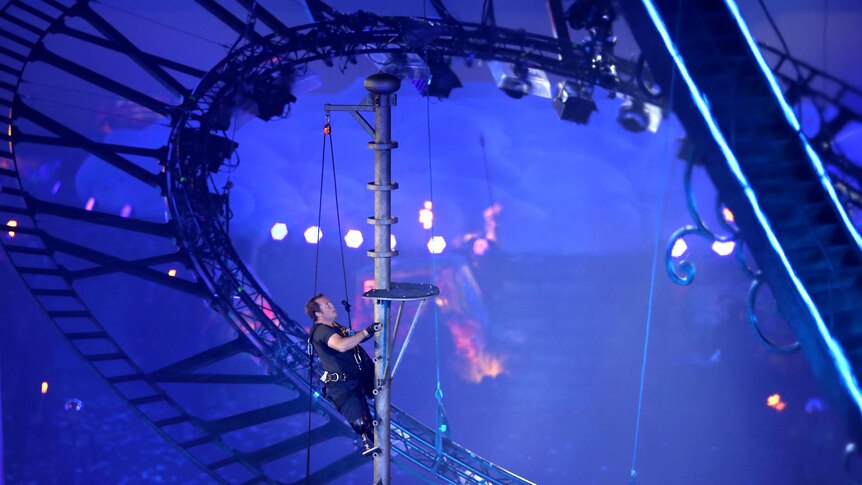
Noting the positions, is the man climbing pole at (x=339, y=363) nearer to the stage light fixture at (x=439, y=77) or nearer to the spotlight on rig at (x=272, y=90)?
the spotlight on rig at (x=272, y=90)

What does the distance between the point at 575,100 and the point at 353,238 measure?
31.3 ft

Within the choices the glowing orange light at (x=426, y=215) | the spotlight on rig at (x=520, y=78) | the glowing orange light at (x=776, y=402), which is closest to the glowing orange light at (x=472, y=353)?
the glowing orange light at (x=426, y=215)

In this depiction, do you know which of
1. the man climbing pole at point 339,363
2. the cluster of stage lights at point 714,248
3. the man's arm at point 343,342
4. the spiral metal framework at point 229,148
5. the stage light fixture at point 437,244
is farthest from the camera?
the stage light fixture at point 437,244

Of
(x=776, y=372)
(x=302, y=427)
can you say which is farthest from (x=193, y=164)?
(x=776, y=372)

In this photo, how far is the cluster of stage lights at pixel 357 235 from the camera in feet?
Result: 55.6

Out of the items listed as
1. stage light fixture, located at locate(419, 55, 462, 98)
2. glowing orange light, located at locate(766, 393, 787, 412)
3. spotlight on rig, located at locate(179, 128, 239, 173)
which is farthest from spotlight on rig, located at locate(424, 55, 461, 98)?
glowing orange light, located at locate(766, 393, 787, 412)

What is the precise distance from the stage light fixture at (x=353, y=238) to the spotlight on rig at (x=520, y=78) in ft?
28.4

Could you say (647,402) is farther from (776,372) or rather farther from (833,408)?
(833,408)

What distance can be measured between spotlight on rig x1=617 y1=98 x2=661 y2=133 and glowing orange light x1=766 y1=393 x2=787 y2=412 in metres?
10.5

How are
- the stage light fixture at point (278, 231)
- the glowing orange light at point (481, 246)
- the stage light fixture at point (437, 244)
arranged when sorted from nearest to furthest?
the stage light fixture at point (437, 244) < the stage light fixture at point (278, 231) < the glowing orange light at point (481, 246)

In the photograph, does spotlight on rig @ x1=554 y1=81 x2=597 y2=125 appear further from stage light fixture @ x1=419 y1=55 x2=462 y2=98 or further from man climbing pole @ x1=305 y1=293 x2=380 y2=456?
man climbing pole @ x1=305 y1=293 x2=380 y2=456

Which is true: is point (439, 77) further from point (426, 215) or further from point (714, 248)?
point (714, 248)

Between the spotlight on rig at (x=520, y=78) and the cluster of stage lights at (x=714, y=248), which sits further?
the cluster of stage lights at (x=714, y=248)

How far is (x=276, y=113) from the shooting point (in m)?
8.82
